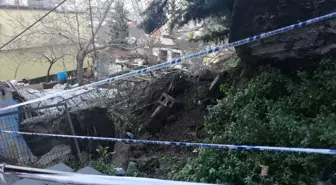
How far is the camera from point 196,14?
20.6ft

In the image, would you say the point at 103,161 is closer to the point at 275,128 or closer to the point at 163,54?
the point at 275,128

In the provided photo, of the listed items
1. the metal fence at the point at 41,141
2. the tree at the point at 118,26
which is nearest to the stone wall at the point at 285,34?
the metal fence at the point at 41,141

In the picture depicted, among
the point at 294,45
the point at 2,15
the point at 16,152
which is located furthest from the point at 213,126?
the point at 2,15

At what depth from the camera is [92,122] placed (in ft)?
25.5

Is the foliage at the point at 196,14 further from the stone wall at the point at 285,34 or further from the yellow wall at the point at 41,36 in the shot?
the yellow wall at the point at 41,36

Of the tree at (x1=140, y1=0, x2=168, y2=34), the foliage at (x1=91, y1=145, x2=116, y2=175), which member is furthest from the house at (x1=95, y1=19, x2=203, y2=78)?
the foliage at (x1=91, y1=145, x2=116, y2=175)

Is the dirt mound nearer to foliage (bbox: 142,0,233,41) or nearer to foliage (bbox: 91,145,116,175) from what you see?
foliage (bbox: 91,145,116,175)

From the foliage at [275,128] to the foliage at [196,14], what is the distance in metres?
1.41

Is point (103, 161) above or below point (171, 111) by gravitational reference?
below

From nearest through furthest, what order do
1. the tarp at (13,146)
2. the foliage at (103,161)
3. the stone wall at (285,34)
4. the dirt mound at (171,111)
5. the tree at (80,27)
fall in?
the stone wall at (285,34) < the foliage at (103,161) < the dirt mound at (171,111) < the tarp at (13,146) < the tree at (80,27)

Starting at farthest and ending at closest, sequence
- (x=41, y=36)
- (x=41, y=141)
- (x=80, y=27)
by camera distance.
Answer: (x=41, y=36)
(x=80, y=27)
(x=41, y=141)

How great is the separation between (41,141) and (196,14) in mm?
4450

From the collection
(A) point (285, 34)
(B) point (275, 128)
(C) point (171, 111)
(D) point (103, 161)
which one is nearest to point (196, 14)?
(A) point (285, 34)

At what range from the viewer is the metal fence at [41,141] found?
24.0ft
